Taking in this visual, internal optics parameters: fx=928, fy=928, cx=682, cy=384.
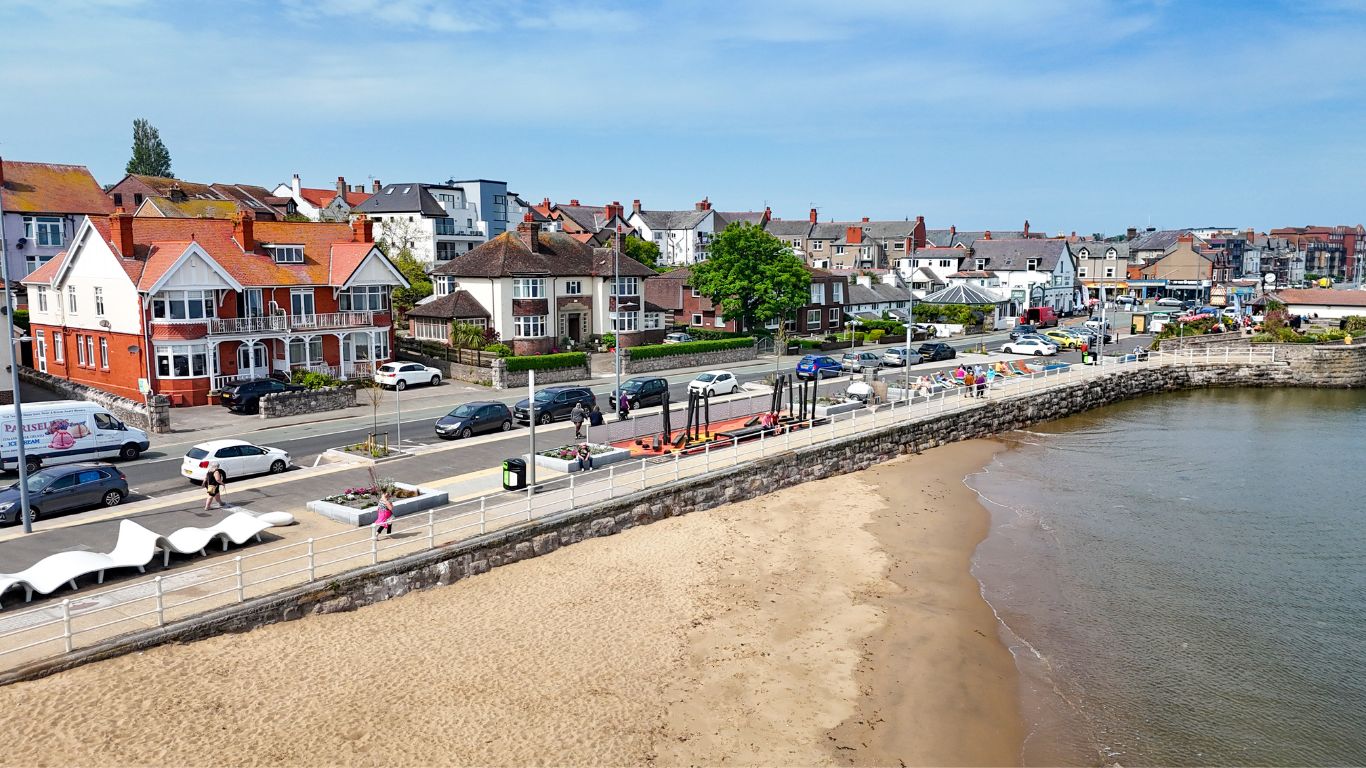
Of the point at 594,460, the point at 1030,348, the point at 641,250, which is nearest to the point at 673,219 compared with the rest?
the point at 641,250

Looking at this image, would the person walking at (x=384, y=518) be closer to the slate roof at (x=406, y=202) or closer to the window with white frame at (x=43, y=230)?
the window with white frame at (x=43, y=230)

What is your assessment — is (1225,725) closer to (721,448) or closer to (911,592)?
(911,592)

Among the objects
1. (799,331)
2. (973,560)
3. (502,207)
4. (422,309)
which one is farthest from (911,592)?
(502,207)

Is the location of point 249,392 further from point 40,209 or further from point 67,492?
point 40,209

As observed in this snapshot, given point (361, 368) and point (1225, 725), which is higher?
point (361, 368)

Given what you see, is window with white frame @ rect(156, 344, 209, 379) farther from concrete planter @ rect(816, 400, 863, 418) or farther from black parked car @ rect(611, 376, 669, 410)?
concrete planter @ rect(816, 400, 863, 418)

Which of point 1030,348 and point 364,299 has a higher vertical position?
point 364,299

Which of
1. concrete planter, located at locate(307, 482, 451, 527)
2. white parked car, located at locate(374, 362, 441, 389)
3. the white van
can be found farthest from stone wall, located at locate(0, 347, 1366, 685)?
white parked car, located at locate(374, 362, 441, 389)
